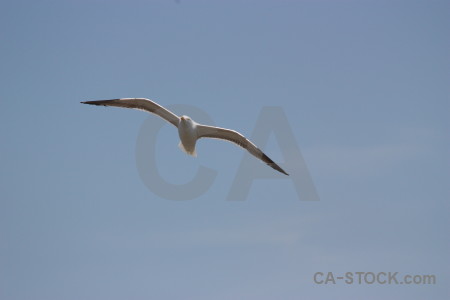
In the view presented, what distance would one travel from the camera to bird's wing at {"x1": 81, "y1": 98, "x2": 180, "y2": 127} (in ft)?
86.6

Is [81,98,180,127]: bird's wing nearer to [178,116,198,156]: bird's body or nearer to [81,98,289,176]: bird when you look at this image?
[81,98,289,176]: bird

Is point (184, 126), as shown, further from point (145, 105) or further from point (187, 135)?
point (145, 105)

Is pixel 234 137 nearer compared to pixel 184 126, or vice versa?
pixel 184 126

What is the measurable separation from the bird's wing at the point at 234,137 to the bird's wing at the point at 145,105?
109 cm

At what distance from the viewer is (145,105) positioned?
2652 cm

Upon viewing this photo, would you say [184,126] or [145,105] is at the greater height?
[145,105]

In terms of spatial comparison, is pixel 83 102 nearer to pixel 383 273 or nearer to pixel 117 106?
pixel 117 106

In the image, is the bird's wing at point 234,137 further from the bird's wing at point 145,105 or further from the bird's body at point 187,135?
the bird's wing at point 145,105

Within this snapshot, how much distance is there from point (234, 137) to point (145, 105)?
12.4 ft

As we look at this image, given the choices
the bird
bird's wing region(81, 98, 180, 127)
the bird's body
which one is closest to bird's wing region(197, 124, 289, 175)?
the bird

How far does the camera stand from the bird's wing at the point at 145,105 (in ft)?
86.6

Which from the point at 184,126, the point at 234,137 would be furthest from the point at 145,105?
the point at 234,137

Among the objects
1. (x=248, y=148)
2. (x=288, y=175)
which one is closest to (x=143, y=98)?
(x=248, y=148)

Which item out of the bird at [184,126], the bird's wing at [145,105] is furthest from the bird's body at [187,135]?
the bird's wing at [145,105]
